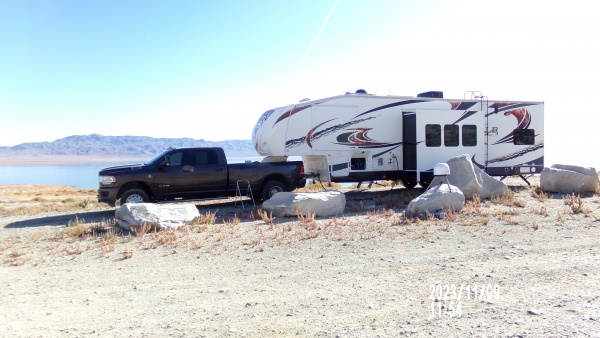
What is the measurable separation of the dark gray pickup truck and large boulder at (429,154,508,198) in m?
4.29

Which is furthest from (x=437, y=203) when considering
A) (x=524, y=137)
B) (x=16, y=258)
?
(x=524, y=137)

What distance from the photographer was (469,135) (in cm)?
1608

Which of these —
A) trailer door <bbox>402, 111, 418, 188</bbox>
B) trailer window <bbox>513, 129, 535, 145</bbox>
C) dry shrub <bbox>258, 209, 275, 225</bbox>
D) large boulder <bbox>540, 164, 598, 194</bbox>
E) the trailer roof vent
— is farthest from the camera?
trailer window <bbox>513, 129, 535, 145</bbox>

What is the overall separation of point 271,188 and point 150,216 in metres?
4.97

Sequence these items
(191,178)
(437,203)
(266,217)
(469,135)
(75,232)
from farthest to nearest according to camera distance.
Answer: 1. (469,135)
2. (191,178)
3. (437,203)
4. (266,217)
5. (75,232)

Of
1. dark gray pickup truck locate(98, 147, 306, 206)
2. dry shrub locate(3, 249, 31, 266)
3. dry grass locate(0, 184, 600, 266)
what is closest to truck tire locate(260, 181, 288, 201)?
dark gray pickup truck locate(98, 147, 306, 206)

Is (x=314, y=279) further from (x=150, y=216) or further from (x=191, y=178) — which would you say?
(x=191, y=178)

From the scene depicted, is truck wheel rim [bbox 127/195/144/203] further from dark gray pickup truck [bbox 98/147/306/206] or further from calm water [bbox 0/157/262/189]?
calm water [bbox 0/157/262/189]

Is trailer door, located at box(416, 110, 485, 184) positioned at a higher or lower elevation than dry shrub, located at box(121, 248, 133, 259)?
higher

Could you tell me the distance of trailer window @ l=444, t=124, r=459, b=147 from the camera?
1570cm

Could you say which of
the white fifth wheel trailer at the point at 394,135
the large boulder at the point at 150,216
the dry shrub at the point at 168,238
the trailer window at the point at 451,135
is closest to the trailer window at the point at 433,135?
the white fifth wheel trailer at the point at 394,135

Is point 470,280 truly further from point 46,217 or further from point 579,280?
point 46,217

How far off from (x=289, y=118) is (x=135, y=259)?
25.6 ft
